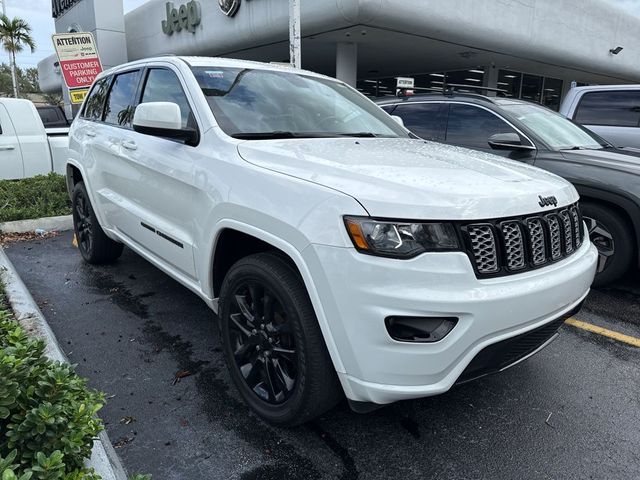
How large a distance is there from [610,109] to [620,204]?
402 cm

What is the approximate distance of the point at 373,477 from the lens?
7.50 feet

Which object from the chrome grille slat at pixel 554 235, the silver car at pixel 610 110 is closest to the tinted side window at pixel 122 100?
the chrome grille slat at pixel 554 235

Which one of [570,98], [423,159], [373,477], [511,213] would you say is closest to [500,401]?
[373,477]

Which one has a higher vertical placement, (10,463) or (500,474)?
(10,463)

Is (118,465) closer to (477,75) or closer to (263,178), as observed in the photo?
(263,178)

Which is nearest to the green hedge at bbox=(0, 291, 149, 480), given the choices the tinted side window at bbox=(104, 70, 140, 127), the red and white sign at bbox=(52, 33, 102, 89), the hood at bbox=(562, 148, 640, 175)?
the tinted side window at bbox=(104, 70, 140, 127)

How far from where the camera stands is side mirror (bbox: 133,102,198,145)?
2.92 m

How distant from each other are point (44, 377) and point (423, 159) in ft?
6.61

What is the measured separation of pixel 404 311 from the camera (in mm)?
1971

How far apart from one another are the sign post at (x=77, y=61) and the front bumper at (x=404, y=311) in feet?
28.6

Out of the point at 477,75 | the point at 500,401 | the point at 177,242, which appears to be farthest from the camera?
the point at 477,75

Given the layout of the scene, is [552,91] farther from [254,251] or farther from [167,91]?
[254,251]

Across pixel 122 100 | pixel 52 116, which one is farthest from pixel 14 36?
pixel 122 100

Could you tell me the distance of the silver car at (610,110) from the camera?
7.35 meters
